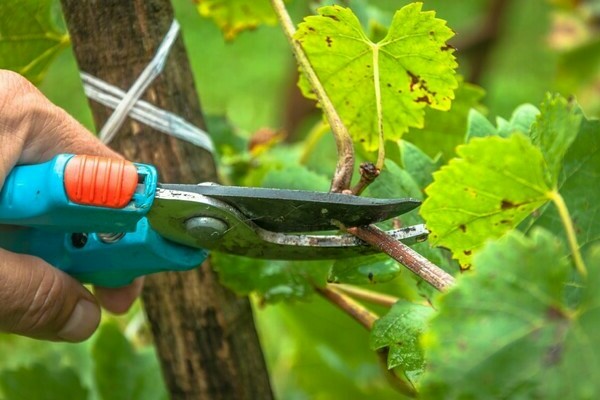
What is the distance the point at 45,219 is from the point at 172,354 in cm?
28

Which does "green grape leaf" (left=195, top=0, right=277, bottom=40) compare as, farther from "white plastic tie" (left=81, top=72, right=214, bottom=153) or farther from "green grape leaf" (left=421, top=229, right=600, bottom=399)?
"green grape leaf" (left=421, top=229, right=600, bottom=399)

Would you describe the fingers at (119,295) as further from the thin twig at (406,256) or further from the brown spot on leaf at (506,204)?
the brown spot on leaf at (506,204)

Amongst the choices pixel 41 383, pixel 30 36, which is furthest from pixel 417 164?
pixel 41 383

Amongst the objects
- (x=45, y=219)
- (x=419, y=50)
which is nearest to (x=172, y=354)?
(x=45, y=219)

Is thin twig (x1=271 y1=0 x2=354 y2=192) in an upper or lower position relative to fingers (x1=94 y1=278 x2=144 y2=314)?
upper

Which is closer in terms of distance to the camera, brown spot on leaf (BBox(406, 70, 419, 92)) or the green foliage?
brown spot on leaf (BBox(406, 70, 419, 92))

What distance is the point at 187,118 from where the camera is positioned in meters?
0.86

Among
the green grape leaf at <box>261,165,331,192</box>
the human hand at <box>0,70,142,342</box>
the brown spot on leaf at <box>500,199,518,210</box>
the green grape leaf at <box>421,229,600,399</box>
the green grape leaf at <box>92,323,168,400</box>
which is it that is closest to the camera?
the green grape leaf at <box>421,229,600,399</box>

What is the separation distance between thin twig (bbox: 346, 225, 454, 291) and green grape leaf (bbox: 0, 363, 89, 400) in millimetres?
560

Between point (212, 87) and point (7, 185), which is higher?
point (7, 185)

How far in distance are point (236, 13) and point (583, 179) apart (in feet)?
1.49

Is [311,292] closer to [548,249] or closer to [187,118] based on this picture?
[187,118]

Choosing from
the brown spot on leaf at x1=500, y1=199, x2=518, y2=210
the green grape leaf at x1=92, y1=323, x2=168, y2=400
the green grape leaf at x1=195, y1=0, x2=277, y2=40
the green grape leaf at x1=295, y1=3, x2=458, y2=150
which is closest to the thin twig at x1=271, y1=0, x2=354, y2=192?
the green grape leaf at x1=295, y1=3, x2=458, y2=150

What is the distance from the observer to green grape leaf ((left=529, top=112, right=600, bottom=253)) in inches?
27.5
